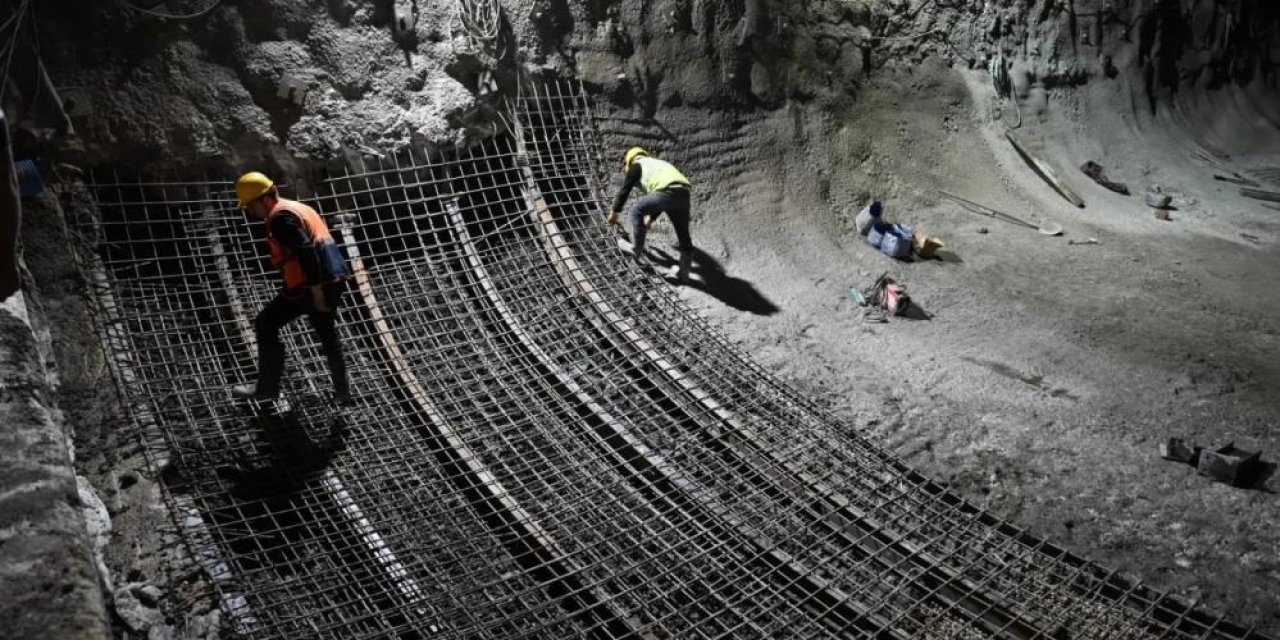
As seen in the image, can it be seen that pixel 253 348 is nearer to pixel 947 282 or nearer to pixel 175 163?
pixel 175 163

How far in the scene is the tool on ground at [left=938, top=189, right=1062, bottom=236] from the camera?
685 cm

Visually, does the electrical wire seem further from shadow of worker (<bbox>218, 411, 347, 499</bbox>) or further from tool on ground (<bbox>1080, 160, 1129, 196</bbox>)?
tool on ground (<bbox>1080, 160, 1129, 196</bbox>)

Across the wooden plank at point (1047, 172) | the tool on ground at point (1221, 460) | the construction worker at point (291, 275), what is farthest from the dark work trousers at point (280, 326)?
the wooden plank at point (1047, 172)

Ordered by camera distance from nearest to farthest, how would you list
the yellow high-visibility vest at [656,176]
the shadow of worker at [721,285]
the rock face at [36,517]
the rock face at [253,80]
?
the rock face at [36,517]
the rock face at [253,80]
the yellow high-visibility vest at [656,176]
the shadow of worker at [721,285]

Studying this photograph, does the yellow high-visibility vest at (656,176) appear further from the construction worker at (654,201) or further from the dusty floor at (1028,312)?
the dusty floor at (1028,312)

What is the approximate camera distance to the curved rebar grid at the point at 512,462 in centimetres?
319

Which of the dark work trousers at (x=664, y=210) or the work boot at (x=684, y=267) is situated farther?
the work boot at (x=684, y=267)

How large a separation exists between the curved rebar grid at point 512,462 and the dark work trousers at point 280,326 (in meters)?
0.24

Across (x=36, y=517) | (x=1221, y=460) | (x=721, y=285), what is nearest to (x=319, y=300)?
(x=36, y=517)

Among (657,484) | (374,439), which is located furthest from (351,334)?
(657,484)

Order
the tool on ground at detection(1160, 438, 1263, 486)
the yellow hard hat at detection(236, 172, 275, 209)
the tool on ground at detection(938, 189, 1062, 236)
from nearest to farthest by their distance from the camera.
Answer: the yellow hard hat at detection(236, 172, 275, 209), the tool on ground at detection(1160, 438, 1263, 486), the tool on ground at detection(938, 189, 1062, 236)

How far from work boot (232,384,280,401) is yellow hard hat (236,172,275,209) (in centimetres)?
94

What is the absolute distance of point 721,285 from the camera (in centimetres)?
557

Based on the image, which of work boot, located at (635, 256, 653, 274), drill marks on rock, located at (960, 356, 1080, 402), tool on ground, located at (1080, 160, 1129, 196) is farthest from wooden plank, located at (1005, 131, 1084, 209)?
work boot, located at (635, 256, 653, 274)
